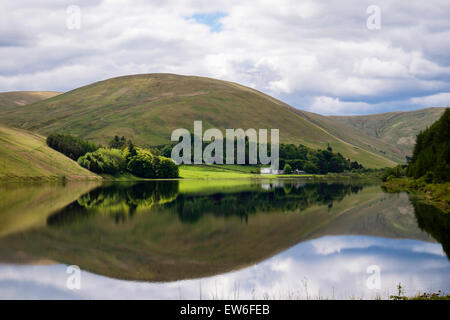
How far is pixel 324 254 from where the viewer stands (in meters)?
26.0

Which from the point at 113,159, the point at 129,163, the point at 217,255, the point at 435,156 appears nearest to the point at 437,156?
the point at 435,156

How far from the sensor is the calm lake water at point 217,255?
1827 cm

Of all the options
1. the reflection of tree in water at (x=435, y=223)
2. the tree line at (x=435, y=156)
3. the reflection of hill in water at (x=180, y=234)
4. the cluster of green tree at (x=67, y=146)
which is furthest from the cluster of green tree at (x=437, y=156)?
the cluster of green tree at (x=67, y=146)

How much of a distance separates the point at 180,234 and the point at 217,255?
745cm

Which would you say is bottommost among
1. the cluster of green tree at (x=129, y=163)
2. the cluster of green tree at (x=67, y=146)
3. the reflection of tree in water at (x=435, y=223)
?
the reflection of tree in water at (x=435, y=223)

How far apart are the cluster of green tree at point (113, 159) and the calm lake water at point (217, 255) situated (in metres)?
97.0

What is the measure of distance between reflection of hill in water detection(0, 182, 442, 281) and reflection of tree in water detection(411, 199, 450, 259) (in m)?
0.94

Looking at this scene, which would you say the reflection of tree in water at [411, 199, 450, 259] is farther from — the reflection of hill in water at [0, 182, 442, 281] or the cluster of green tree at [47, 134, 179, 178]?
the cluster of green tree at [47, 134, 179, 178]

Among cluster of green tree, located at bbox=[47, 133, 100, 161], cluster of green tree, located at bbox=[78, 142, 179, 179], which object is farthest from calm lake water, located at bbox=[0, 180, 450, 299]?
cluster of green tree, located at bbox=[47, 133, 100, 161]

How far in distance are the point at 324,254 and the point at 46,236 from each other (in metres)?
17.8

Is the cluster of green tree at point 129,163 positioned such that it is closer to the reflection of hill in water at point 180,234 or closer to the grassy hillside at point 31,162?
the grassy hillside at point 31,162

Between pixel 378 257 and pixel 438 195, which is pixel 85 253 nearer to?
pixel 378 257

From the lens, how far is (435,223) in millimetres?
38281
